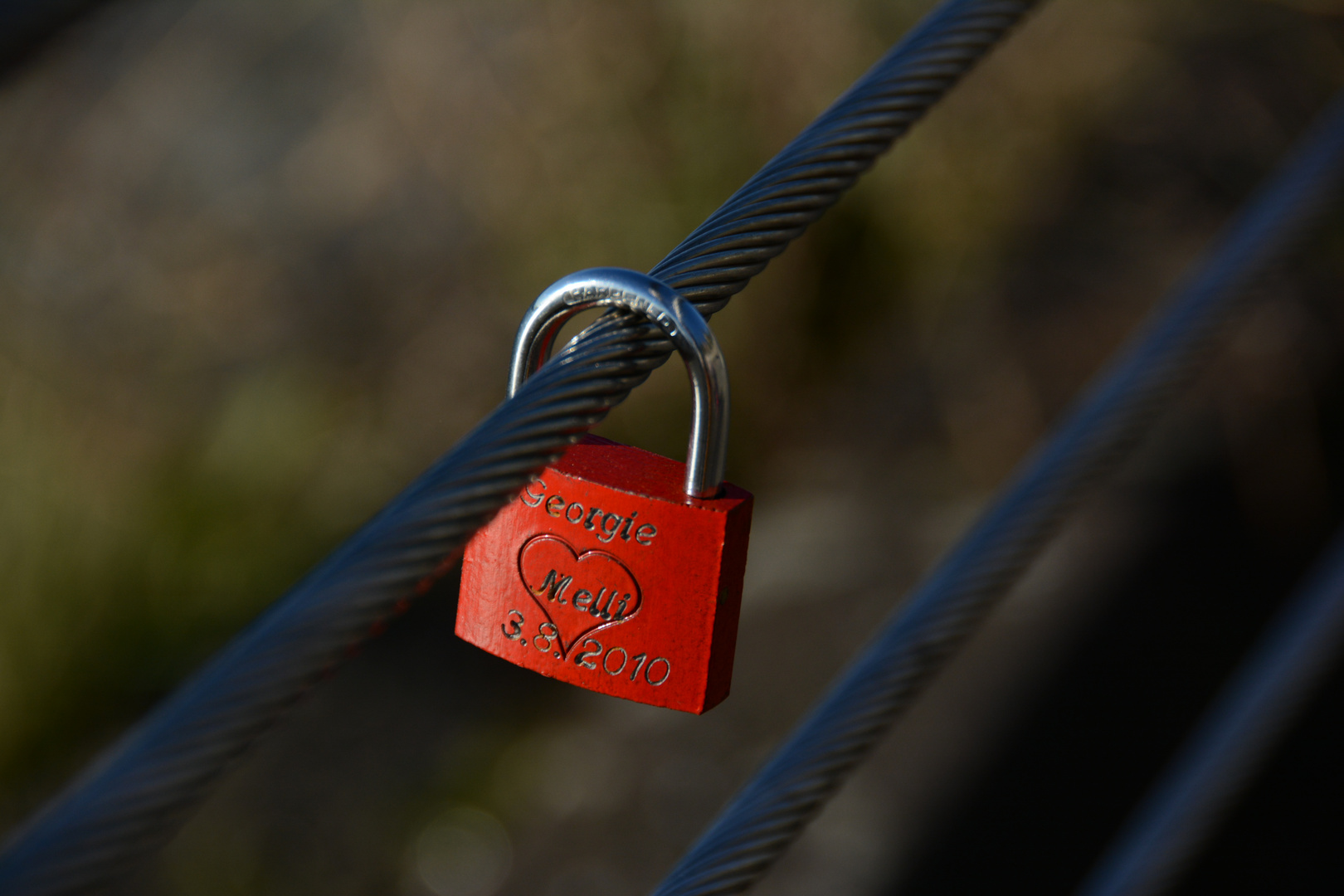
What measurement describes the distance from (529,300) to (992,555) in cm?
173

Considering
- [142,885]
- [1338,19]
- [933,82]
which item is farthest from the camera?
[1338,19]

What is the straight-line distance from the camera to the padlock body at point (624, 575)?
597 millimetres

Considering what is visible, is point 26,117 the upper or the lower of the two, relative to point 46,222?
upper

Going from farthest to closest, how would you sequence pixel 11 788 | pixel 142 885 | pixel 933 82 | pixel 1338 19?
pixel 1338 19, pixel 11 788, pixel 142 885, pixel 933 82

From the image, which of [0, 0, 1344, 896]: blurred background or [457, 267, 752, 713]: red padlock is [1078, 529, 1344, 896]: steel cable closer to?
[457, 267, 752, 713]: red padlock

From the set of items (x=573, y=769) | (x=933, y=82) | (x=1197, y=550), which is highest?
(x=1197, y=550)

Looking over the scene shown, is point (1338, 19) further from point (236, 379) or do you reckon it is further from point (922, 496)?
point (236, 379)

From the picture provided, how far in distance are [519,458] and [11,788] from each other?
2333 millimetres

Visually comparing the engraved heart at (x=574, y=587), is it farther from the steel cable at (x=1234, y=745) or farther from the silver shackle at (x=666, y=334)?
the steel cable at (x=1234, y=745)

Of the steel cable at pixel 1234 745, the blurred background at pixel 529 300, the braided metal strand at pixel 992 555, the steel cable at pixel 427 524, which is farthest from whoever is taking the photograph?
the blurred background at pixel 529 300

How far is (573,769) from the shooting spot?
1.97 metres

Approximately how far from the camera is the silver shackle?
0.44m

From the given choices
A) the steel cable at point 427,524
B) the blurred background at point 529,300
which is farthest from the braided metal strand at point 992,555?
the blurred background at point 529,300

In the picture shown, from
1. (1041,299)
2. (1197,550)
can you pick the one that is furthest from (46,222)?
(1197,550)
